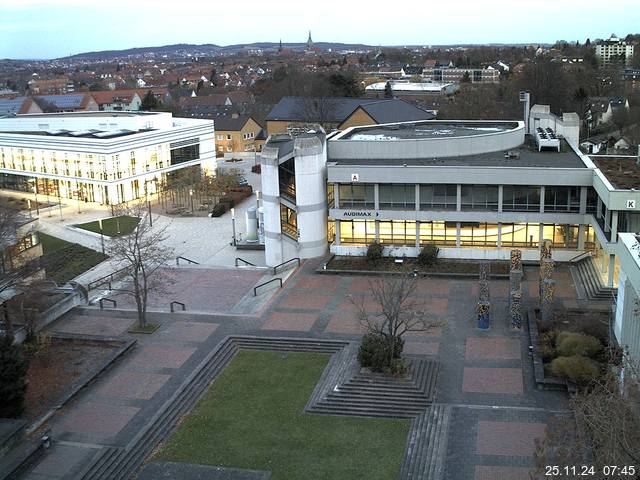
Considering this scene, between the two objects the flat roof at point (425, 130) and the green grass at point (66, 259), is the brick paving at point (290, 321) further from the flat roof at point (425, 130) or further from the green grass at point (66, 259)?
the green grass at point (66, 259)

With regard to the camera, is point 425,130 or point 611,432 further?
point 425,130

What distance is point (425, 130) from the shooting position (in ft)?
158

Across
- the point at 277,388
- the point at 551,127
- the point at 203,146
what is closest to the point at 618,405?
the point at 277,388

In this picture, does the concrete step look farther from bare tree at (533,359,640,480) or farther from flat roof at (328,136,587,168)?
flat roof at (328,136,587,168)

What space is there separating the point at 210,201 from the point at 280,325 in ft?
104

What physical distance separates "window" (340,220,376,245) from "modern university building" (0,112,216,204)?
2796cm

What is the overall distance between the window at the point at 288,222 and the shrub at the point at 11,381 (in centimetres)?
1851

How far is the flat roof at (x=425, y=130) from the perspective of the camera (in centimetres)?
4494

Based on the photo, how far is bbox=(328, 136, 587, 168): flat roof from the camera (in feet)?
127

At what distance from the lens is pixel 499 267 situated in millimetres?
37094

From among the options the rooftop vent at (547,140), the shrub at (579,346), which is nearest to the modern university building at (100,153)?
the rooftop vent at (547,140)

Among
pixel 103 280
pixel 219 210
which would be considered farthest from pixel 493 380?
pixel 219 210

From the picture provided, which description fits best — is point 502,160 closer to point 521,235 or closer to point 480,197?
point 480,197

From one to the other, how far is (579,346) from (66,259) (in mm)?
32246
